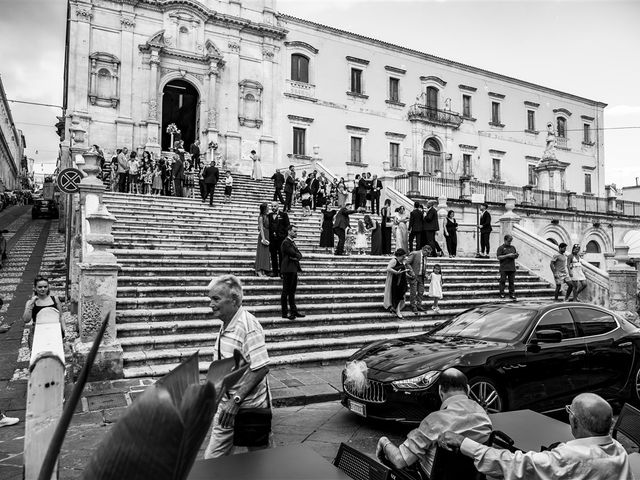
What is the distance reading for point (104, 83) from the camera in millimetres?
24938

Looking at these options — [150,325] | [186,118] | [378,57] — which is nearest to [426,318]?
[150,325]

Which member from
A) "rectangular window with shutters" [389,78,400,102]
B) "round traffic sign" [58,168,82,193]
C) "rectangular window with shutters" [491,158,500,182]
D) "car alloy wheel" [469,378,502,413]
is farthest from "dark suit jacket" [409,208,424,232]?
"rectangular window with shutters" [491,158,500,182]

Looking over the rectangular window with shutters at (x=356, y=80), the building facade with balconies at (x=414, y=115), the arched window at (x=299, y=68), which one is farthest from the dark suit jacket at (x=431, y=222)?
the rectangular window with shutters at (x=356, y=80)

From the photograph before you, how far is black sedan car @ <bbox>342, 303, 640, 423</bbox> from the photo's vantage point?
5633mm

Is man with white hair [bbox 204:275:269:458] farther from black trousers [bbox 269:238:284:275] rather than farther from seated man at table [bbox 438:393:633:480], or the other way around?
black trousers [bbox 269:238:284:275]

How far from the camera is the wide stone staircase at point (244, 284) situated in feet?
29.6

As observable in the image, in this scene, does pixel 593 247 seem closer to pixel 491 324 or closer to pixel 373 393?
pixel 491 324

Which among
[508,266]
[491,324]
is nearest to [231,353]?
[491,324]

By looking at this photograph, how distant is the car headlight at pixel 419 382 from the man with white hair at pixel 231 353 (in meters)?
2.35

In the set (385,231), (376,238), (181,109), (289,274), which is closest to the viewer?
(289,274)

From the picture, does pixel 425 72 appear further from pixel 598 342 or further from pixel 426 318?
pixel 598 342

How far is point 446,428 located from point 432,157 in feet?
110

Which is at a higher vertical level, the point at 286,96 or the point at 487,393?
the point at 286,96

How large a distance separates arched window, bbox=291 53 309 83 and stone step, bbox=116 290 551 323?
20782 mm
